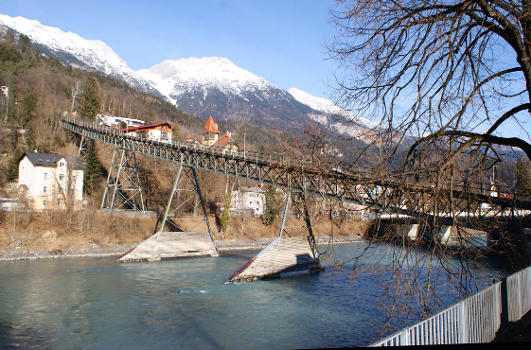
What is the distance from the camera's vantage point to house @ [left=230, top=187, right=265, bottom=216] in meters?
50.0

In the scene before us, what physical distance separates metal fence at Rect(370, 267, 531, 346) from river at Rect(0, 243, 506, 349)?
2.92 feet

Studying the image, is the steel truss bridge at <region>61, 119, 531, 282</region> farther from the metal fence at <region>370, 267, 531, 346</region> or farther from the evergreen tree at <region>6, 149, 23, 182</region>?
the evergreen tree at <region>6, 149, 23, 182</region>

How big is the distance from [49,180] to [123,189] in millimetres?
9030

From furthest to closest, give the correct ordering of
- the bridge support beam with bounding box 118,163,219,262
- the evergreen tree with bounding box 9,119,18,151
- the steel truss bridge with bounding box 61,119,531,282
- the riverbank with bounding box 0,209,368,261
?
1. the evergreen tree with bounding box 9,119,18,151
2. the riverbank with bounding box 0,209,368,261
3. the bridge support beam with bounding box 118,163,219,262
4. the steel truss bridge with bounding box 61,119,531,282

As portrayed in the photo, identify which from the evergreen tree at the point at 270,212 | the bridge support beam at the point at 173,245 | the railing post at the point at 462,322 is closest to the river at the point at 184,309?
the railing post at the point at 462,322

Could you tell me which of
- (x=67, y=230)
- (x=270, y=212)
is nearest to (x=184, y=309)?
(x=67, y=230)

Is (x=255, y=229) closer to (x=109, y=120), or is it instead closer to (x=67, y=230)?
(x=67, y=230)

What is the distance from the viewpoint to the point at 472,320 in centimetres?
696

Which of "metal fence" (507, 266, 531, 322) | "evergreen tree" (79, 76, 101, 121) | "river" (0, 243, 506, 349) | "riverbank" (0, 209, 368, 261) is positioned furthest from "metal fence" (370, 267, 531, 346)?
"evergreen tree" (79, 76, 101, 121)

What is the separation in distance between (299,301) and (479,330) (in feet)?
36.6

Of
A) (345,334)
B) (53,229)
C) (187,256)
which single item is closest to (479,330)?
(345,334)

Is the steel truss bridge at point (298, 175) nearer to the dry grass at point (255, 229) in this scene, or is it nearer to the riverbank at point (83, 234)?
the riverbank at point (83, 234)

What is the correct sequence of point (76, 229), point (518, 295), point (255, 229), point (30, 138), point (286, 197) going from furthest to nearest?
point (30, 138), point (255, 229), point (76, 229), point (286, 197), point (518, 295)

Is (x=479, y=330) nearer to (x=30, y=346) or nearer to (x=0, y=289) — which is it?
(x=30, y=346)
